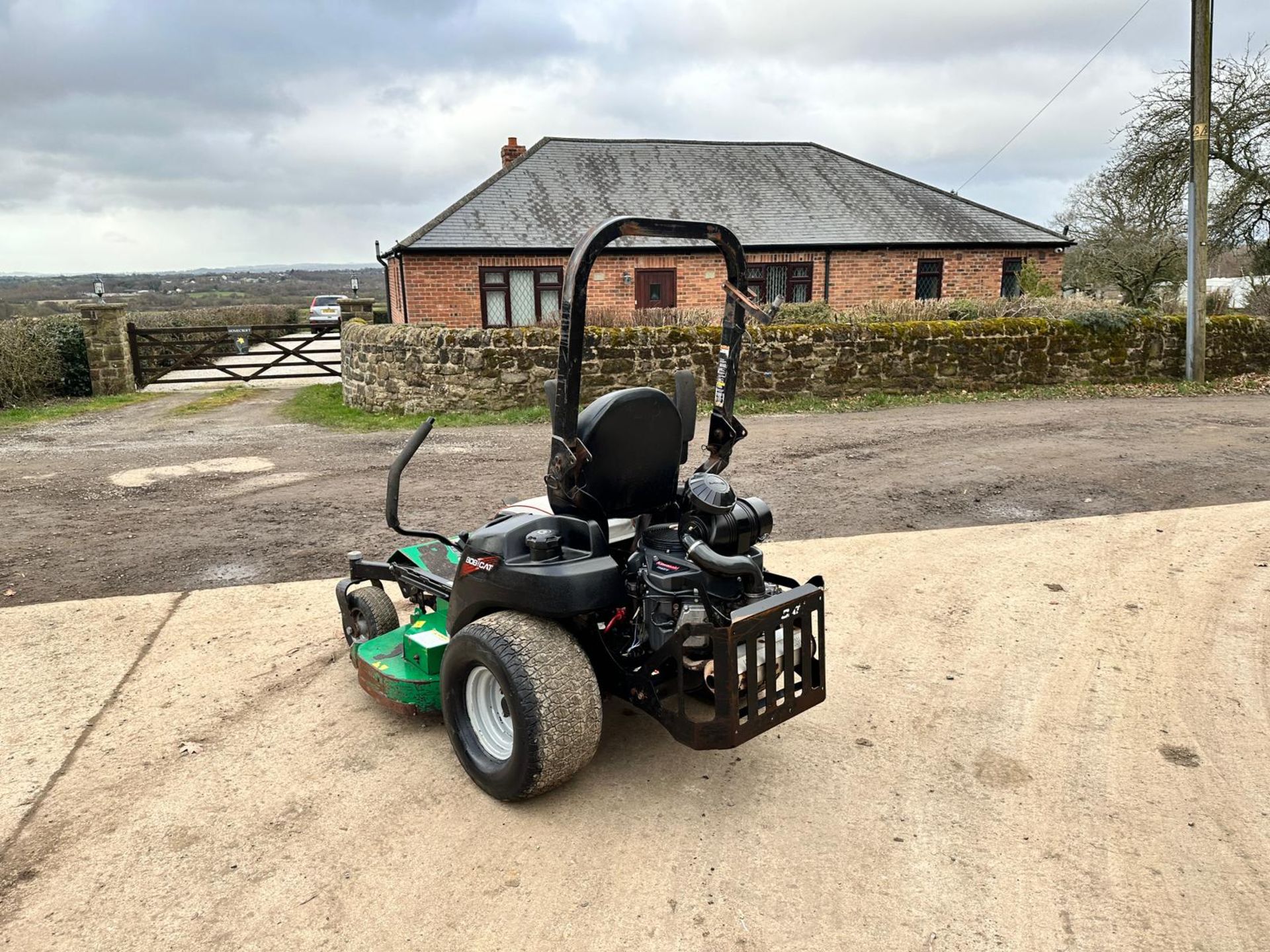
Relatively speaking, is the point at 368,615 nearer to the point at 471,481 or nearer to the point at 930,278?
the point at 471,481

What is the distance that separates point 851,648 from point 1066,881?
1803mm

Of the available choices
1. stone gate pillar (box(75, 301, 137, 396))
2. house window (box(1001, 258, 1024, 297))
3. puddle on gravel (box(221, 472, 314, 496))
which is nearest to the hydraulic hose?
puddle on gravel (box(221, 472, 314, 496))

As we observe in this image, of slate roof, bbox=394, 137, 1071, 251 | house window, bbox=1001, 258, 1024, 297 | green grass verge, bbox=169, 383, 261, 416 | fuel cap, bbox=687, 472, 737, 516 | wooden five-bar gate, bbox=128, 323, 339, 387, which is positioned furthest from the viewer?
house window, bbox=1001, 258, 1024, 297

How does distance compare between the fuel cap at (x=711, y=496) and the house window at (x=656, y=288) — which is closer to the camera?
the fuel cap at (x=711, y=496)

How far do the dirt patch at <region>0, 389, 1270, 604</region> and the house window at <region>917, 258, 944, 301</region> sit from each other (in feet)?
36.0

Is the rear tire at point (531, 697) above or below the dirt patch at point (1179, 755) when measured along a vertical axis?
above

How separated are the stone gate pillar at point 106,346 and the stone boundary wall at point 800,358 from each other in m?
5.52

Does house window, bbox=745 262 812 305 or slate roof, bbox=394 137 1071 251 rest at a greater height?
slate roof, bbox=394 137 1071 251

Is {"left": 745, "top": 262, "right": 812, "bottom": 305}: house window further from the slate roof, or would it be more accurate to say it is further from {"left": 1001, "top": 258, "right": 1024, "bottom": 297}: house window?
{"left": 1001, "top": 258, "right": 1024, "bottom": 297}: house window

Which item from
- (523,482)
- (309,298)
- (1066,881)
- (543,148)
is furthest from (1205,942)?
(309,298)

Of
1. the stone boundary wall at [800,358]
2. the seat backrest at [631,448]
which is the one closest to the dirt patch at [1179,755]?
the seat backrest at [631,448]

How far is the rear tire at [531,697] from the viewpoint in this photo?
296 cm

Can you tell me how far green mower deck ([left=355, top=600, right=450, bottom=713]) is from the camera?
368 cm

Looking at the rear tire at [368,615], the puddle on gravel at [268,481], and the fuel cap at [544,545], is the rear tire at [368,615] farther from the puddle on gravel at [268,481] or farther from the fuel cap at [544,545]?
the puddle on gravel at [268,481]
